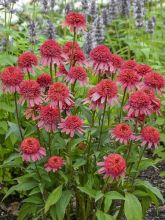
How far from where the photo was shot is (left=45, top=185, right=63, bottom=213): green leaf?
2967 millimetres

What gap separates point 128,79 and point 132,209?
69 centimetres

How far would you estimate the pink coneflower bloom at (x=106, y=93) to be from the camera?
2834 mm

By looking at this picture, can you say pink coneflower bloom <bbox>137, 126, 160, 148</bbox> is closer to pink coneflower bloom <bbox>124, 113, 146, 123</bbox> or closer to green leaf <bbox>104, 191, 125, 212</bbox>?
pink coneflower bloom <bbox>124, 113, 146, 123</bbox>

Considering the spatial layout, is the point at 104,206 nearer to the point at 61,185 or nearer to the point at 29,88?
the point at 61,185

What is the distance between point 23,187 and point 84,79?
696 mm

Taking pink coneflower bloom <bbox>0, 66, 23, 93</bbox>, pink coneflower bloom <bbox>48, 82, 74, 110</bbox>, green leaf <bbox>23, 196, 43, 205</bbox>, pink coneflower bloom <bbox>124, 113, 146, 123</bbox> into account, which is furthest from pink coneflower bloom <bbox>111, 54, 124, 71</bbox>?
green leaf <bbox>23, 196, 43, 205</bbox>

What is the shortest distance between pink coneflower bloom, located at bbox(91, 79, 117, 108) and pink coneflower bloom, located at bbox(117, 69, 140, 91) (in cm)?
9

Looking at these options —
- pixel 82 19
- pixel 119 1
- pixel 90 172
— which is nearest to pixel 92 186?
pixel 90 172

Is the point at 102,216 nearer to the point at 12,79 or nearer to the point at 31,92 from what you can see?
the point at 31,92

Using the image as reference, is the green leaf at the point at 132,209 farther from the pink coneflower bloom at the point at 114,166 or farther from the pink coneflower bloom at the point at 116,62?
the pink coneflower bloom at the point at 116,62

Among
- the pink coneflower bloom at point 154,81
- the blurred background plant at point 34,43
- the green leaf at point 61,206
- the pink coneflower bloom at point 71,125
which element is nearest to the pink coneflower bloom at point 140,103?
the pink coneflower bloom at point 154,81

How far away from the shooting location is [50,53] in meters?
3.04

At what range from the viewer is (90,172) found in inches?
128

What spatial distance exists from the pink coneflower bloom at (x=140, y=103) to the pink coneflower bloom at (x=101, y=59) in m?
0.31
